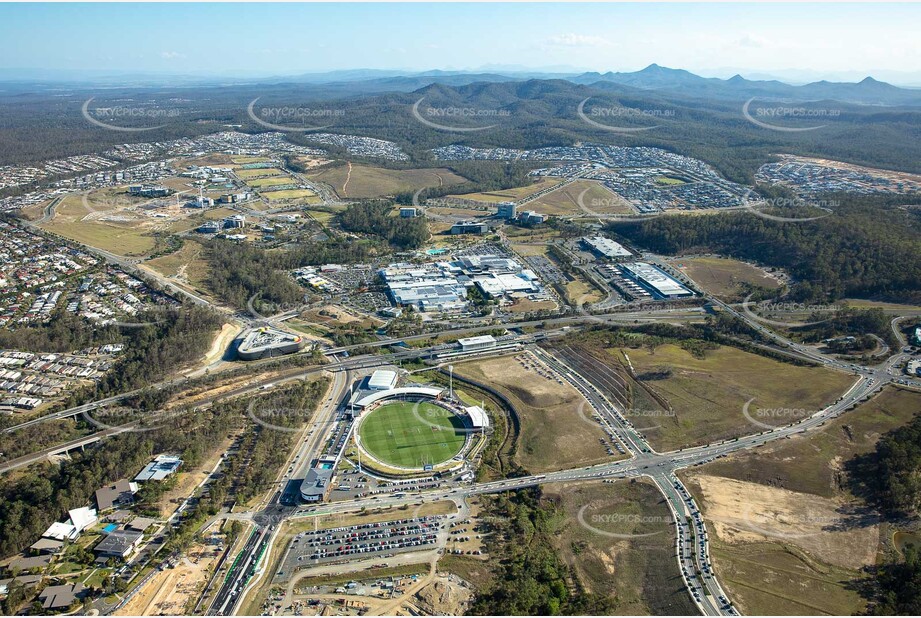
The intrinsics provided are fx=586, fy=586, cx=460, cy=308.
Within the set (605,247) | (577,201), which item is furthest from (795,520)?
(577,201)

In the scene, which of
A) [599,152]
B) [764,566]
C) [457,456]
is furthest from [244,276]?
[599,152]

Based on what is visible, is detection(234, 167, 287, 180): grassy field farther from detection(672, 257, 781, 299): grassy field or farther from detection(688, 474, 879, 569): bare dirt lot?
detection(688, 474, 879, 569): bare dirt lot

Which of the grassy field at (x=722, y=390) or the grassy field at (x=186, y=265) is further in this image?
the grassy field at (x=186, y=265)

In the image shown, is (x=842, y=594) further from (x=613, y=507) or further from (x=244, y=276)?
(x=244, y=276)

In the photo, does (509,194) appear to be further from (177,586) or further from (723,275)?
(177,586)

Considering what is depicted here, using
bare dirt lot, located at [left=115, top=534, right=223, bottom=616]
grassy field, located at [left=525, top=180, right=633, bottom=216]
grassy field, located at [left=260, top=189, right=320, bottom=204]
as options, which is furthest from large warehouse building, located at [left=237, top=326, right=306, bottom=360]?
grassy field, located at [left=525, top=180, right=633, bottom=216]

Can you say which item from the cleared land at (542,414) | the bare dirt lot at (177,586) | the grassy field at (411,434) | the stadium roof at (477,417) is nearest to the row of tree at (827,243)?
the cleared land at (542,414)

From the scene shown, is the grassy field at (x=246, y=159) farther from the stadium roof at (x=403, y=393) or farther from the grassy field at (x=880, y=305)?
the grassy field at (x=880, y=305)
